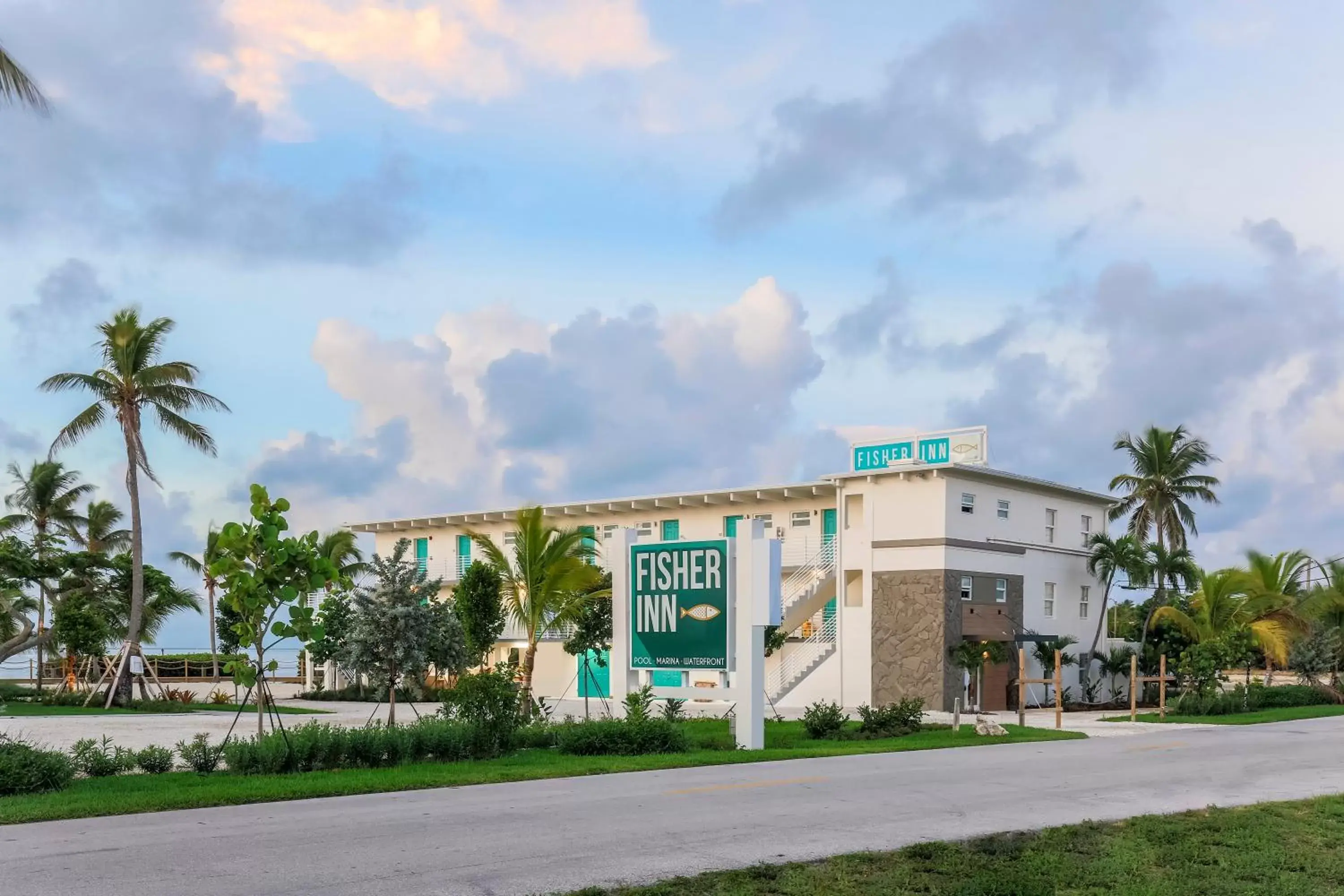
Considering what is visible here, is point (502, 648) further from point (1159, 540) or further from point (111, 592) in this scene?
point (1159, 540)

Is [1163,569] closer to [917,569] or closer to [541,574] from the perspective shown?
[917,569]

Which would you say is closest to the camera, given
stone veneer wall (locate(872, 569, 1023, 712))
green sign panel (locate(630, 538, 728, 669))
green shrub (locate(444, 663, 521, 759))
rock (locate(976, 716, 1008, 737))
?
green shrub (locate(444, 663, 521, 759))

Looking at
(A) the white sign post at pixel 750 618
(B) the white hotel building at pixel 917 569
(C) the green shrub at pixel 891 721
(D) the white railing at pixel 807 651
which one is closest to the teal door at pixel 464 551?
(B) the white hotel building at pixel 917 569

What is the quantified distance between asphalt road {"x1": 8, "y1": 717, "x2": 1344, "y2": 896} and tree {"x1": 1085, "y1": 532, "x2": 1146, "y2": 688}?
22508 millimetres

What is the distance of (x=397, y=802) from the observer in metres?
13.5

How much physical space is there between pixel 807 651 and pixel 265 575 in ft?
83.2

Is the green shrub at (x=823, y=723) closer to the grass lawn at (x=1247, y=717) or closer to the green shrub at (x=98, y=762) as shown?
the grass lawn at (x=1247, y=717)

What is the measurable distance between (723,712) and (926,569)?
7.49 m

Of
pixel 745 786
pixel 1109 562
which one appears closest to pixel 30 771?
pixel 745 786

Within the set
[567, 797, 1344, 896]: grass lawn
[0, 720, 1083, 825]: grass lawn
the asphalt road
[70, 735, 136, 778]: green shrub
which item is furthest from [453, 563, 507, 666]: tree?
[567, 797, 1344, 896]: grass lawn

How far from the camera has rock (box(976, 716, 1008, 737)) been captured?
79.4 feet

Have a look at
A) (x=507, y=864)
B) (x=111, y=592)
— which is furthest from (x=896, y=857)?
(x=111, y=592)

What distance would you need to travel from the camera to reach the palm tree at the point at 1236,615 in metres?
39.5

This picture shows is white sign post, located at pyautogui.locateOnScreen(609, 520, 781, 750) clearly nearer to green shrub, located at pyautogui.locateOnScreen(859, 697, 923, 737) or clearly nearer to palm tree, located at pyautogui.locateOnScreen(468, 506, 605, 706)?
green shrub, located at pyautogui.locateOnScreen(859, 697, 923, 737)
